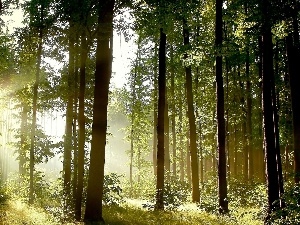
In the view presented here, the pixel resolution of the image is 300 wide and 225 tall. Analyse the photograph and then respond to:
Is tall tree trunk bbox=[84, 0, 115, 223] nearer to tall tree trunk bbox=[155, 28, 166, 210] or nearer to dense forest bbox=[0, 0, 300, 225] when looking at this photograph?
dense forest bbox=[0, 0, 300, 225]

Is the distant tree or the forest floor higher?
the distant tree

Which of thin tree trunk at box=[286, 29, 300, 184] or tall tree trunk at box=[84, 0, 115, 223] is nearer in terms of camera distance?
tall tree trunk at box=[84, 0, 115, 223]

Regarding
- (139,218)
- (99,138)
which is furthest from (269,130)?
(99,138)

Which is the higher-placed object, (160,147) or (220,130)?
(220,130)

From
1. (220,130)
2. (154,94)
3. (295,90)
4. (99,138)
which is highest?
(154,94)

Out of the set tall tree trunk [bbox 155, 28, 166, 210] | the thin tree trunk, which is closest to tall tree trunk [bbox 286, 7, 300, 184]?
the thin tree trunk

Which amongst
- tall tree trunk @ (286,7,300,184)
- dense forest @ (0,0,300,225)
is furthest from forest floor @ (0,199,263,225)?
tall tree trunk @ (286,7,300,184)

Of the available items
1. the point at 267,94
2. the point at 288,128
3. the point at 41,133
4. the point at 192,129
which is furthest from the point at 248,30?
the point at 41,133

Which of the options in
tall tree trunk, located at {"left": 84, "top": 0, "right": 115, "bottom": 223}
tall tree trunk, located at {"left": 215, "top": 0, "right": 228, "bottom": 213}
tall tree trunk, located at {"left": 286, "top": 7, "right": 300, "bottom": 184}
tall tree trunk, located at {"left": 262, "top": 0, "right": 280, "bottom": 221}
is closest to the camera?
tall tree trunk, located at {"left": 84, "top": 0, "right": 115, "bottom": 223}

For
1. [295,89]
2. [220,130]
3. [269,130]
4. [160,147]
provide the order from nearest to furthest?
[269,130] → [295,89] → [220,130] → [160,147]

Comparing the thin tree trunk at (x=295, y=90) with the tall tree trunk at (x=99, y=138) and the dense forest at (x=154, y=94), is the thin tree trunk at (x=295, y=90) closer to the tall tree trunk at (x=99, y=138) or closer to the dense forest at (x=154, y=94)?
the dense forest at (x=154, y=94)

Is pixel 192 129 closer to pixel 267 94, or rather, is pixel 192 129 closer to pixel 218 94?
pixel 218 94

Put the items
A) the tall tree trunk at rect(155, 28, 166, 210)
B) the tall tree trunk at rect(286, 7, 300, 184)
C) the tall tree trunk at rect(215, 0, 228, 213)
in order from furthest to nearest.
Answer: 1. the tall tree trunk at rect(155, 28, 166, 210)
2. the tall tree trunk at rect(215, 0, 228, 213)
3. the tall tree trunk at rect(286, 7, 300, 184)

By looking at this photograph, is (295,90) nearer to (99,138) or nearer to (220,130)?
(220,130)
